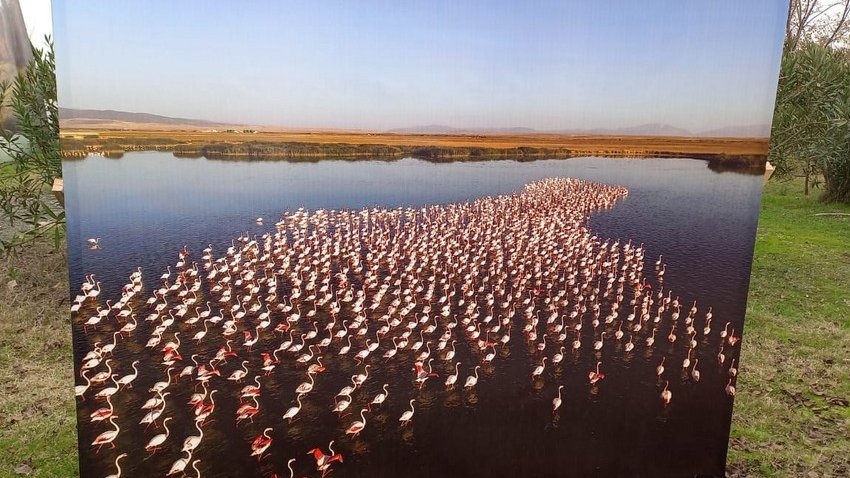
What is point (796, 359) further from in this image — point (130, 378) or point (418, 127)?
point (130, 378)

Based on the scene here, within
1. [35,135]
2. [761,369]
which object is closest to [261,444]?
[35,135]

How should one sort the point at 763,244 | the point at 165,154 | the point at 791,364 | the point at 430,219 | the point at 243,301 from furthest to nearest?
the point at 763,244
the point at 791,364
the point at 430,219
the point at 243,301
the point at 165,154

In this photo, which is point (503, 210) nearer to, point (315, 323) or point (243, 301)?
point (315, 323)

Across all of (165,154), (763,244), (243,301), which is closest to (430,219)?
(243,301)

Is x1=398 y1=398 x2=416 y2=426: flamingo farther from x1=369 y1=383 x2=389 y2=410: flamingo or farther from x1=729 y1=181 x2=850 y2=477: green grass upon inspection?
x1=729 y1=181 x2=850 y2=477: green grass

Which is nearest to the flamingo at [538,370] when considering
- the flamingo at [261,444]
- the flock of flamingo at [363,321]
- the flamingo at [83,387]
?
the flock of flamingo at [363,321]

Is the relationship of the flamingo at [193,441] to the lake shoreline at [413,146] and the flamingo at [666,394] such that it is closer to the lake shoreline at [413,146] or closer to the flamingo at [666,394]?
the lake shoreline at [413,146]
